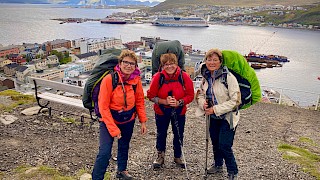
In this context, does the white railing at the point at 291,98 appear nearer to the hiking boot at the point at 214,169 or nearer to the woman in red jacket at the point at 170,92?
the hiking boot at the point at 214,169

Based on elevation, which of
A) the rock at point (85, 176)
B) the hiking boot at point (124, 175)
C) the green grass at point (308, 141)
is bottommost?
the green grass at point (308, 141)

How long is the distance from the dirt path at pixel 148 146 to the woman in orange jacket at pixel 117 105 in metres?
0.60

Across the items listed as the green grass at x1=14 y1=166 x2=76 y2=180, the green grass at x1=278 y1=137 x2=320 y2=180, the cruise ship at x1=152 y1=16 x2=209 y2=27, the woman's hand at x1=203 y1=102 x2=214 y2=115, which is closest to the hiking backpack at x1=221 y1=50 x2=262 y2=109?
the woman's hand at x1=203 y1=102 x2=214 y2=115

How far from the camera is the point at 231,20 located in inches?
2896

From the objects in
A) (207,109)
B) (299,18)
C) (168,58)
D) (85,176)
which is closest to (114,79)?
(168,58)

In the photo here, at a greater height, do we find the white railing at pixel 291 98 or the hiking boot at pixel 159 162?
the hiking boot at pixel 159 162

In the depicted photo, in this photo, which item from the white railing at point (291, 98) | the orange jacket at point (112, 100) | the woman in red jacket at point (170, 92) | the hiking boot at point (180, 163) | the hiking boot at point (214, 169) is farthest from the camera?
the white railing at point (291, 98)

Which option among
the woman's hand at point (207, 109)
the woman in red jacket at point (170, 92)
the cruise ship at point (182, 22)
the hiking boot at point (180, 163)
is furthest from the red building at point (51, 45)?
the woman's hand at point (207, 109)

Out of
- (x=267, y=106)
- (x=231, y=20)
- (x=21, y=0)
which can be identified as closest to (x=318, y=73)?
(x=267, y=106)

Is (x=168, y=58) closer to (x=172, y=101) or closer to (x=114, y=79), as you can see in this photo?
(x=172, y=101)

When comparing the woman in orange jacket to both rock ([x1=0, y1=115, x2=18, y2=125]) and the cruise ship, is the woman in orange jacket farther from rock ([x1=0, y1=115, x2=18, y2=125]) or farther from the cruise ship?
the cruise ship

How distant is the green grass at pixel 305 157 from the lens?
8.65ft

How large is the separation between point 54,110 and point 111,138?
2500 millimetres

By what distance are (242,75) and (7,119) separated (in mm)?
3065
